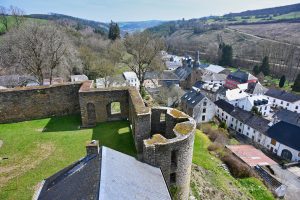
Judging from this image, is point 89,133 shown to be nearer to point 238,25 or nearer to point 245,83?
point 245,83

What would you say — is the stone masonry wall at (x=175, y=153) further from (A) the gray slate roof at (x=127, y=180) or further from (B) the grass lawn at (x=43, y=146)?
(B) the grass lawn at (x=43, y=146)

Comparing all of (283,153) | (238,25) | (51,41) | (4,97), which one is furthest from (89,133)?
(238,25)

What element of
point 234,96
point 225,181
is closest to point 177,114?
point 225,181

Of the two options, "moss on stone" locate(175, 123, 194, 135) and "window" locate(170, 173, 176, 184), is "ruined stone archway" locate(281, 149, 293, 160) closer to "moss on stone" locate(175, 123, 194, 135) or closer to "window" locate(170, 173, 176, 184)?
"moss on stone" locate(175, 123, 194, 135)

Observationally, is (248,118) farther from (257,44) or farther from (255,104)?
(257,44)

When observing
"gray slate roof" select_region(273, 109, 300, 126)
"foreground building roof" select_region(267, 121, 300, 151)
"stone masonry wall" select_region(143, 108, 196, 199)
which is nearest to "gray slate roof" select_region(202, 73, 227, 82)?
"gray slate roof" select_region(273, 109, 300, 126)

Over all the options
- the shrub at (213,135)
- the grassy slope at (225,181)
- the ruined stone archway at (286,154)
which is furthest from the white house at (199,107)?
the grassy slope at (225,181)
